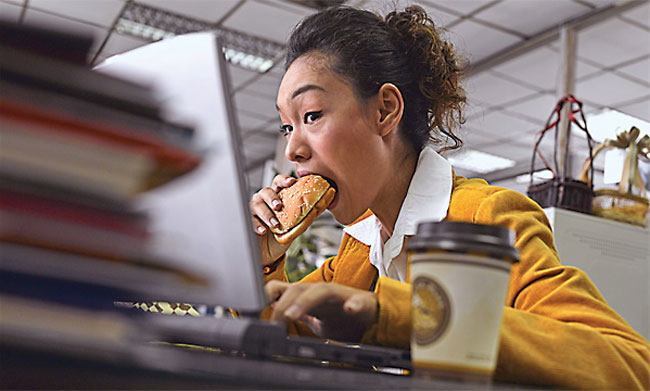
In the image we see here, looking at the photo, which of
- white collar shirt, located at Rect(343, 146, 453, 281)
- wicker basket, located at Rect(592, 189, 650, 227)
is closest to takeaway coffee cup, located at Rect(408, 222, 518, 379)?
white collar shirt, located at Rect(343, 146, 453, 281)

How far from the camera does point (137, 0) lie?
4.10 m

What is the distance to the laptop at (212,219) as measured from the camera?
46cm

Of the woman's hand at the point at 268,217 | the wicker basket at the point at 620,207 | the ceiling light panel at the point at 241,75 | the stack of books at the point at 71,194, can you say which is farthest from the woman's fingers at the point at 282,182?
the ceiling light panel at the point at 241,75

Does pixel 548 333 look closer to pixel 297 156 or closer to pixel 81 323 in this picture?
pixel 81 323

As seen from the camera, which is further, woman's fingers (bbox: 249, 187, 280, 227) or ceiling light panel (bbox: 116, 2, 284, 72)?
ceiling light panel (bbox: 116, 2, 284, 72)

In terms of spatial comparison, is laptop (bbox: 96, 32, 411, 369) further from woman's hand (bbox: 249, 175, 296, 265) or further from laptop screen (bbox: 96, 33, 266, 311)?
woman's hand (bbox: 249, 175, 296, 265)

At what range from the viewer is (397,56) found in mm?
1311

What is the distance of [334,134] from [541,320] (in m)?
0.57

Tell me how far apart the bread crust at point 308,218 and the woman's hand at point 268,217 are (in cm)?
2

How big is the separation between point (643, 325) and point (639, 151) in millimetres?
555

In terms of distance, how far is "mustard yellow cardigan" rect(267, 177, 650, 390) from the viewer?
0.62 m

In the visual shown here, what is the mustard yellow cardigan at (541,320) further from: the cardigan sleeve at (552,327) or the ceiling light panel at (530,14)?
the ceiling light panel at (530,14)

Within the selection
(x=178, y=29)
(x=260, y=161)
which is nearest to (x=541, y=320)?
(x=178, y=29)

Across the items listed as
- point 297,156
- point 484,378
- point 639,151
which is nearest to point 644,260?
point 639,151
